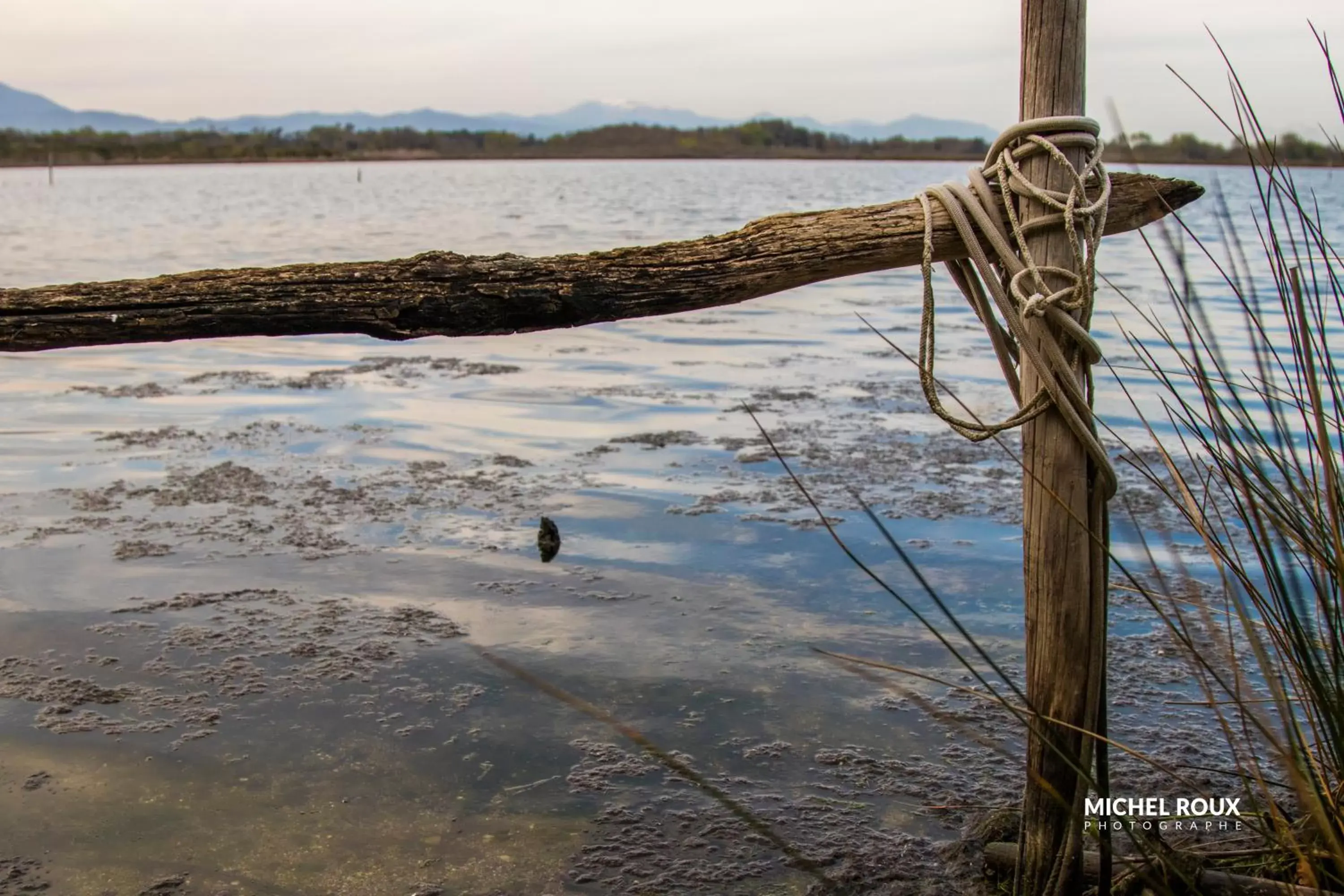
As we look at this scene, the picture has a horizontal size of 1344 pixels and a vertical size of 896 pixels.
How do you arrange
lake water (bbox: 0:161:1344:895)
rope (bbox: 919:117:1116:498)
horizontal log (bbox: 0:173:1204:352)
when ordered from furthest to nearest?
lake water (bbox: 0:161:1344:895)
horizontal log (bbox: 0:173:1204:352)
rope (bbox: 919:117:1116:498)

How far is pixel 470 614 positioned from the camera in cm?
452

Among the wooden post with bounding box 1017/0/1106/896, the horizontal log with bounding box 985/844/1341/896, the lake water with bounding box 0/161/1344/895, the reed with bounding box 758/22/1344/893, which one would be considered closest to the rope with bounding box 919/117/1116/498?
the wooden post with bounding box 1017/0/1106/896

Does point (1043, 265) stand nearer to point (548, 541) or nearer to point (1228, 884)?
point (1228, 884)

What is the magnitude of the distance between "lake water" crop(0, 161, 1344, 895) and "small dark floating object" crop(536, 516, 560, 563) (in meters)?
0.04

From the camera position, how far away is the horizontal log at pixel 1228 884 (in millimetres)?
2031

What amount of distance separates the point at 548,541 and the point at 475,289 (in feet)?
9.70

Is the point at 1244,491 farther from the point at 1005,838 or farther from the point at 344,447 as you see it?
the point at 344,447

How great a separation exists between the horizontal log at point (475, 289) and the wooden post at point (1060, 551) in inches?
10.6

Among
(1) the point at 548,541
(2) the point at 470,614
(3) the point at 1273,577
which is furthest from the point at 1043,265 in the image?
(1) the point at 548,541

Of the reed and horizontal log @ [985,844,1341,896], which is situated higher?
the reed

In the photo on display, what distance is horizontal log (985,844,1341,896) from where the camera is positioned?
6.66 feet

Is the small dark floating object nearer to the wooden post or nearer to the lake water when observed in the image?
the lake water

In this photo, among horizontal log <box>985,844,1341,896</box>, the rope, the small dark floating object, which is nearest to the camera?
horizontal log <box>985,844,1341,896</box>

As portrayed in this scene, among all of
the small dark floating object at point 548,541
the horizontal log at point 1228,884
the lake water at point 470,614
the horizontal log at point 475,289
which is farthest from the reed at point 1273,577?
the small dark floating object at point 548,541
